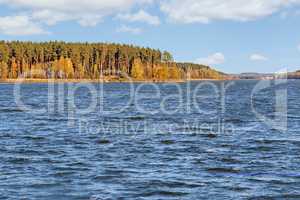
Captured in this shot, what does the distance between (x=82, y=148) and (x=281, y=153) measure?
9.56m

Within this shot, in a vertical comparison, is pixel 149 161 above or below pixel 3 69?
below

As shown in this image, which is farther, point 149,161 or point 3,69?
point 3,69

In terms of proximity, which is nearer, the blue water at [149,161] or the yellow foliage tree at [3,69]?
the blue water at [149,161]

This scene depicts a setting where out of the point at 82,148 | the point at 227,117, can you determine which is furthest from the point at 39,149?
the point at 227,117

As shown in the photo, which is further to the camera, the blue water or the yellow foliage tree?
the yellow foliage tree

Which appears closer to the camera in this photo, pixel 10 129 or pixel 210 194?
pixel 210 194

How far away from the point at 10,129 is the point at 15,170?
14.8 meters

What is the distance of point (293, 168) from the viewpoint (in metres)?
20.7

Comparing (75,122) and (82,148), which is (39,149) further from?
(75,122)

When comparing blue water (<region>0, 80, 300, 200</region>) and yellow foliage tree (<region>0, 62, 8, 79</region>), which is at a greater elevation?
yellow foliage tree (<region>0, 62, 8, 79</region>)

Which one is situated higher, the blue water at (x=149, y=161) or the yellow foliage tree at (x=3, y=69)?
the yellow foliage tree at (x=3, y=69)

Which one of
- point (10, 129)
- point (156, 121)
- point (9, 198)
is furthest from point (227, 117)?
point (9, 198)

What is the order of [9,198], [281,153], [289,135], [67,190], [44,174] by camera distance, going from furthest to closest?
[289,135], [281,153], [44,174], [67,190], [9,198]

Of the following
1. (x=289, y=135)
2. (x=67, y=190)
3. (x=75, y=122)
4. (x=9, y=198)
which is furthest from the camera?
(x=75, y=122)
